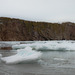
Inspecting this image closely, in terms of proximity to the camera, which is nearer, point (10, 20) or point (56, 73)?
point (56, 73)

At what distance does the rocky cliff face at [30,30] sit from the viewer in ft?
159

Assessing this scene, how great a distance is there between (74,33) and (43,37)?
14.7 m

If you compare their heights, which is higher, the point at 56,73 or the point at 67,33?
the point at 56,73

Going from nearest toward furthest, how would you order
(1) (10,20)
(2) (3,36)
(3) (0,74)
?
1. (3) (0,74)
2. (2) (3,36)
3. (1) (10,20)

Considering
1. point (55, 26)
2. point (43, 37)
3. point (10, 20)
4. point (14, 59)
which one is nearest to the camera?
point (14, 59)

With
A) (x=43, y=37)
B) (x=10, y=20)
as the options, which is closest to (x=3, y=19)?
(x=10, y=20)

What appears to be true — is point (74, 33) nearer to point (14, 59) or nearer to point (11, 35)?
point (11, 35)

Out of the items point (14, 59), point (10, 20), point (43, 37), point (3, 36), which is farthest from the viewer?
point (43, 37)

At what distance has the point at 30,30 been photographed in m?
52.8

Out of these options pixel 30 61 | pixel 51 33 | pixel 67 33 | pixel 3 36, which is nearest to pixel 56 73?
pixel 30 61

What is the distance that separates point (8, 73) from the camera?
18.3 feet

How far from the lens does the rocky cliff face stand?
→ 48344 mm

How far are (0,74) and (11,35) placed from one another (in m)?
43.2

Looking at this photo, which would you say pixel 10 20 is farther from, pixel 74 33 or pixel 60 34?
pixel 74 33
